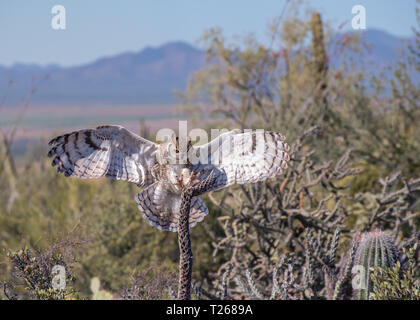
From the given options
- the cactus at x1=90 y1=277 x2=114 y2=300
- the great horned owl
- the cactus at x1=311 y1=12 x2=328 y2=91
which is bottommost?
the cactus at x1=90 y1=277 x2=114 y2=300

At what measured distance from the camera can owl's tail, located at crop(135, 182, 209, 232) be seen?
3.63 metres

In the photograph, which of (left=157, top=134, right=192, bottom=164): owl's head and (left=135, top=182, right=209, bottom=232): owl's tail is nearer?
(left=157, top=134, right=192, bottom=164): owl's head

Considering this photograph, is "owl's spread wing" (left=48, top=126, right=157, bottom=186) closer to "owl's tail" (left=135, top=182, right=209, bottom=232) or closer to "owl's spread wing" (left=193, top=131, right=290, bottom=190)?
"owl's tail" (left=135, top=182, right=209, bottom=232)

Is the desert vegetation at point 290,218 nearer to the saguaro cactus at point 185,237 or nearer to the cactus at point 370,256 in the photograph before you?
the cactus at point 370,256

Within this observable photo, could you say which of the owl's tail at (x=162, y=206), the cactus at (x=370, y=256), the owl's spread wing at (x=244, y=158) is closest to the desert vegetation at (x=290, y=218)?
the cactus at (x=370, y=256)

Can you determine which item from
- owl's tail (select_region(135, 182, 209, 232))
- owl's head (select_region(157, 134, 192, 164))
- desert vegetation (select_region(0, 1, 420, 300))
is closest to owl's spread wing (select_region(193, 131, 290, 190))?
owl's head (select_region(157, 134, 192, 164))

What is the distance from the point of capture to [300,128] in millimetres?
8172

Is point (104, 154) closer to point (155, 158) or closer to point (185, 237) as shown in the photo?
point (155, 158)

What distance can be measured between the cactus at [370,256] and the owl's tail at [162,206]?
1.48 metres

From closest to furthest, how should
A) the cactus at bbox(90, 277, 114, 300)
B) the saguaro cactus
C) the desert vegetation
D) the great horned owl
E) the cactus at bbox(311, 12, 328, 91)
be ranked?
the saguaro cactus, the great horned owl, the desert vegetation, the cactus at bbox(90, 277, 114, 300), the cactus at bbox(311, 12, 328, 91)

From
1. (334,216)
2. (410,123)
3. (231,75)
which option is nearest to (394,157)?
(410,123)

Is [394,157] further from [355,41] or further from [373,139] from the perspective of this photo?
[355,41]

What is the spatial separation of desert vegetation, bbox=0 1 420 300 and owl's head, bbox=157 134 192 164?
3.51 feet

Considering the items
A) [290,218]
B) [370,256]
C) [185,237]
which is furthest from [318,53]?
[185,237]
